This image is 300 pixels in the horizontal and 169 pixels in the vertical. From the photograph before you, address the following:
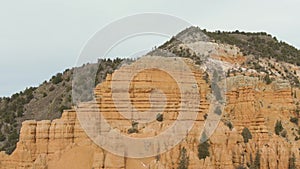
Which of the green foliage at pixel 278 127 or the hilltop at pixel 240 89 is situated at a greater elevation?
the hilltop at pixel 240 89

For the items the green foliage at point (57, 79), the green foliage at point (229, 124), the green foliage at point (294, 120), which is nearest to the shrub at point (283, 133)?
the green foliage at point (294, 120)

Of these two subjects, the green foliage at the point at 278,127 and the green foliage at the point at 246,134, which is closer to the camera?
the green foliage at the point at 246,134

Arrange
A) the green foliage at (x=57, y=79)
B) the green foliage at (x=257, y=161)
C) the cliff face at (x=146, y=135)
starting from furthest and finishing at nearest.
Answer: the green foliage at (x=57, y=79) → the green foliage at (x=257, y=161) → the cliff face at (x=146, y=135)

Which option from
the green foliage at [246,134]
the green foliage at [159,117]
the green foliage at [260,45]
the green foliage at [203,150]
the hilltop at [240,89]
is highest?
the green foliage at [260,45]

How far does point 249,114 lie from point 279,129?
2695mm

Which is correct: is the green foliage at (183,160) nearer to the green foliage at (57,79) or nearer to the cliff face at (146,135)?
the cliff face at (146,135)

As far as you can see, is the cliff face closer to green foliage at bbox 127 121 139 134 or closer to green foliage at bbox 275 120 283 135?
green foliage at bbox 127 121 139 134

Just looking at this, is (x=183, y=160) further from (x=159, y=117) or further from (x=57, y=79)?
(x=57, y=79)

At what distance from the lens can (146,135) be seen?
31812mm

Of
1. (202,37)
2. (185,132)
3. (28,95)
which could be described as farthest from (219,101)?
(202,37)

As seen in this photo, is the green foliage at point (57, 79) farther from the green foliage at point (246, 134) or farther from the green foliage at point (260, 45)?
the green foliage at point (246, 134)

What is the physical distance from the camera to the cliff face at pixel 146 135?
31312 mm

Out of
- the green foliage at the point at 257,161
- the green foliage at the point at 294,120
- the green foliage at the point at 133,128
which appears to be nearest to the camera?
the green foliage at the point at 133,128

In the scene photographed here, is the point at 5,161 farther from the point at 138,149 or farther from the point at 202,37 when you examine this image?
the point at 202,37
